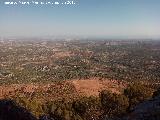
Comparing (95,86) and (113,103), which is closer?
(113,103)

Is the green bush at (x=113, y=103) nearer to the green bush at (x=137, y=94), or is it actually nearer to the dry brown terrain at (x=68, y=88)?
the green bush at (x=137, y=94)

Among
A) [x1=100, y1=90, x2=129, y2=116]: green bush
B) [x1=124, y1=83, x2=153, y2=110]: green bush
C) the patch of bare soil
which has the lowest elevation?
the patch of bare soil

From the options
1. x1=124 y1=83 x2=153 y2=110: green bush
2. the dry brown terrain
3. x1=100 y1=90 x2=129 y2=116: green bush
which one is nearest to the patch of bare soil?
the dry brown terrain

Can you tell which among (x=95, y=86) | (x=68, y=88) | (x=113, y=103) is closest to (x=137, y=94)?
(x=113, y=103)

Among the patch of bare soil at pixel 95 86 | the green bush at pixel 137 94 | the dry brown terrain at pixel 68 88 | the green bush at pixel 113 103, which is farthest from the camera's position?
the patch of bare soil at pixel 95 86

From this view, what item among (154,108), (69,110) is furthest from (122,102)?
(154,108)

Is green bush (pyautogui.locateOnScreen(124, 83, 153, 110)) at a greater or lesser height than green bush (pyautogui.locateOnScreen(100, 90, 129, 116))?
greater

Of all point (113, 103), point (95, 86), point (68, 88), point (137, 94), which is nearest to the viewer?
point (113, 103)

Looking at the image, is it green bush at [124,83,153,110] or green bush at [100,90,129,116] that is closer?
green bush at [100,90,129,116]

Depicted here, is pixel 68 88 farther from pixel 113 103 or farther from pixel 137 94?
pixel 137 94

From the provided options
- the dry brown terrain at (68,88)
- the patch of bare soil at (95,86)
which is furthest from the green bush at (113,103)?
the patch of bare soil at (95,86)

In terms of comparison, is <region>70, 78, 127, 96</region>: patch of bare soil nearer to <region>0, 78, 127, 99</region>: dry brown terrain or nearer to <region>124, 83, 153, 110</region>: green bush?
<region>0, 78, 127, 99</region>: dry brown terrain

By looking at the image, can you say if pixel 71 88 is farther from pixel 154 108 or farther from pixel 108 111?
pixel 154 108
